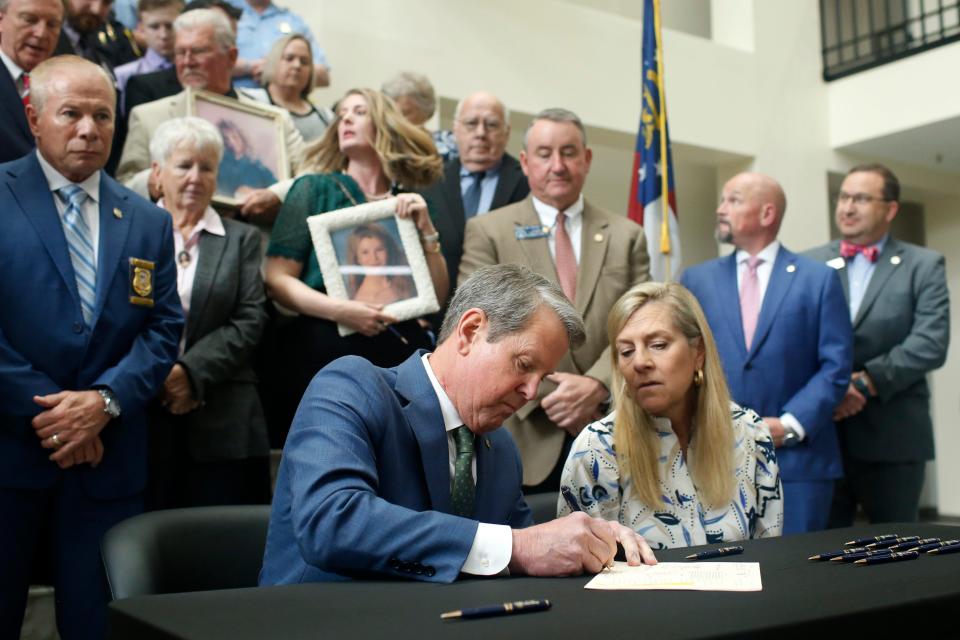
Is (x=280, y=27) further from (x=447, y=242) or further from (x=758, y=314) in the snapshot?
(x=758, y=314)

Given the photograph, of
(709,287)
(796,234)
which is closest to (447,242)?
(709,287)

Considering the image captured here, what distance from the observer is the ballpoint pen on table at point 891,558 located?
190 cm

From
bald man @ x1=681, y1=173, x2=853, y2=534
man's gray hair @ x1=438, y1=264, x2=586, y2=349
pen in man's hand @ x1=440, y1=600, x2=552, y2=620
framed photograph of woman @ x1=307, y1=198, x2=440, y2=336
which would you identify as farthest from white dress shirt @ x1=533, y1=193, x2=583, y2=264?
pen in man's hand @ x1=440, y1=600, x2=552, y2=620

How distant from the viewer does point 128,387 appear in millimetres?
2893

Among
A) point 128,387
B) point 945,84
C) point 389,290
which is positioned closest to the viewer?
point 128,387

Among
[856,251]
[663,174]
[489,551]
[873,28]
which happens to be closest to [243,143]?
[663,174]

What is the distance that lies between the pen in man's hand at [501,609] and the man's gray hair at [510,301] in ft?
2.20

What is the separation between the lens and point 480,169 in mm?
4570

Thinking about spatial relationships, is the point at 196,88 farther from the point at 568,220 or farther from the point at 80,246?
the point at 568,220

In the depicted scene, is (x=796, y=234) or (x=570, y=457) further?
(x=796, y=234)

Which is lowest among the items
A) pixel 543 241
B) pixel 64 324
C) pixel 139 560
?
pixel 139 560

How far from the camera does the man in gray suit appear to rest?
464cm

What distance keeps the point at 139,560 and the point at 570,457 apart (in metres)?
1.15

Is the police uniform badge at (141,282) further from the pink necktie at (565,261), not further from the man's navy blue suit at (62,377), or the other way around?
the pink necktie at (565,261)
